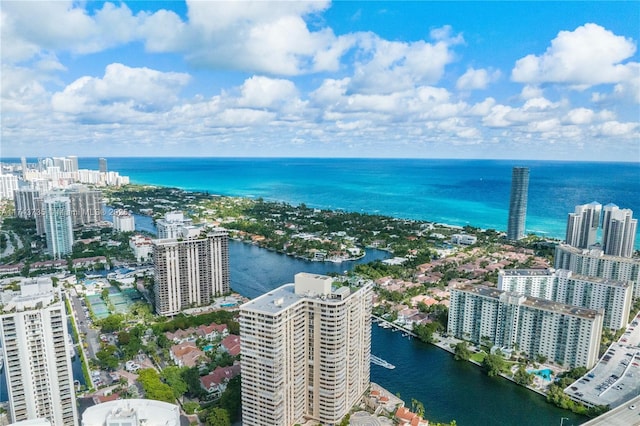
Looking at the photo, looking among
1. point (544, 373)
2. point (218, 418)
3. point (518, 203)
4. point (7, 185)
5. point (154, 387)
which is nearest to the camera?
point (218, 418)

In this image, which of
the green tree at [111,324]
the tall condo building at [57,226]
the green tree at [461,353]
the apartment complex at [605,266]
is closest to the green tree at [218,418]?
the green tree at [111,324]

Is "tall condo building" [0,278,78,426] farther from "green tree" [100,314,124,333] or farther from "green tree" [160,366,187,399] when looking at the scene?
"green tree" [100,314,124,333]

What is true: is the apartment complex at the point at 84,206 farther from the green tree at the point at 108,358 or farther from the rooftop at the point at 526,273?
the rooftop at the point at 526,273

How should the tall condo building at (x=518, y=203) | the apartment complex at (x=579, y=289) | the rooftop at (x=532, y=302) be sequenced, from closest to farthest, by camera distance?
1. the rooftop at (x=532, y=302)
2. the apartment complex at (x=579, y=289)
3. the tall condo building at (x=518, y=203)

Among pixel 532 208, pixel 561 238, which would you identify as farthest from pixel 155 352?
pixel 532 208

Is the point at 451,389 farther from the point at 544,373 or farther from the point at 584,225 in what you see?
the point at 584,225

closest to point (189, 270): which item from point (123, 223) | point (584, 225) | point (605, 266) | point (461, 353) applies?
point (461, 353)

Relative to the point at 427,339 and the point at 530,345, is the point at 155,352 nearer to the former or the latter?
the point at 427,339
